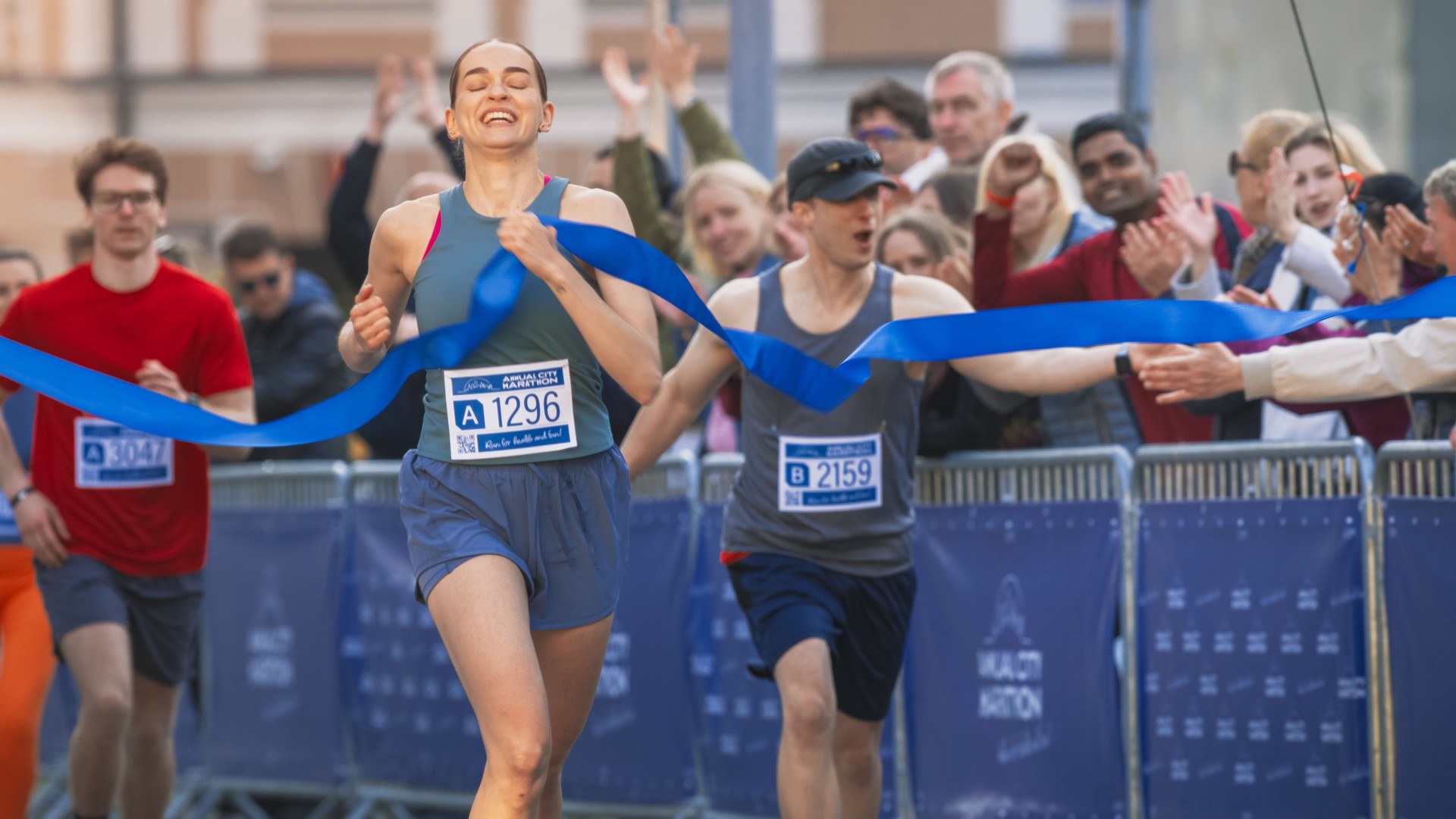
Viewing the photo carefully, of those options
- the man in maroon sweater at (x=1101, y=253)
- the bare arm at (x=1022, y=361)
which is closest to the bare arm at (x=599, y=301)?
the bare arm at (x=1022, y=361)

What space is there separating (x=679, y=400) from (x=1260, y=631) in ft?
6.64

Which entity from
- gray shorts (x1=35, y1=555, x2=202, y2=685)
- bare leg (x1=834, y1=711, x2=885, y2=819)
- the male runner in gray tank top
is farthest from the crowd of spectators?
gray shorts (x1=35, y1=555, x2=202, y2=685)

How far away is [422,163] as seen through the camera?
2503 centimetres

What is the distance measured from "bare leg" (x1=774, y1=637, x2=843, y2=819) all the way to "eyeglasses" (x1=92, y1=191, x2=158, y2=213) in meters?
2.88

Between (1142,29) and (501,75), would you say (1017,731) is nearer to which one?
(501,75)

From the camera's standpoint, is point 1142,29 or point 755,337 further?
point 1142,29

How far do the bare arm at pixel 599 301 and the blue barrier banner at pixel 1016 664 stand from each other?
220 centimetres

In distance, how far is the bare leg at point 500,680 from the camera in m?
4.52

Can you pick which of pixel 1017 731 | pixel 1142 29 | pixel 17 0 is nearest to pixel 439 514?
pixel 1017 731

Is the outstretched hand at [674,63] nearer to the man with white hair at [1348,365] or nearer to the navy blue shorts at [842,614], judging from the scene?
the navy blue shorts at [842,614]

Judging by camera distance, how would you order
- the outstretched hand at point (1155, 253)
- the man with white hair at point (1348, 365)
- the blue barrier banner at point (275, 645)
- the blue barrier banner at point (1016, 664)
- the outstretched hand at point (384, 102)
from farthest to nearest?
the outstretched hand at point (384, 102) → the blue barrier banner at point (275, 645) → the blue barrier banner at point (1016, 664) → the outstretched hand at point (1155, 253) → the man with white hair at point (1348, 365)

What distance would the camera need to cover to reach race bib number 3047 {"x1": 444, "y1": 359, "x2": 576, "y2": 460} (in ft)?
15.9

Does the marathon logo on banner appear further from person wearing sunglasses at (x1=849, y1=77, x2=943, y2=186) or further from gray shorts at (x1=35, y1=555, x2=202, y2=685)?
gray shorts at (x1=35, y1=555, x2=202, y2=685)

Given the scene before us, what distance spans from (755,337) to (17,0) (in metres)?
22.8
